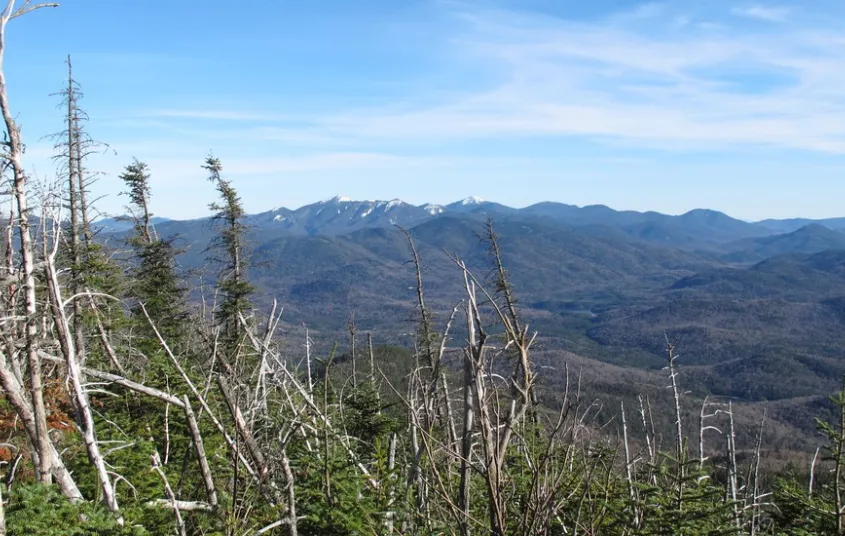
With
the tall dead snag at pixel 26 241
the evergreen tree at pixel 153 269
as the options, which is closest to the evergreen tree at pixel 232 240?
the evergreen tree at pixel 153 269

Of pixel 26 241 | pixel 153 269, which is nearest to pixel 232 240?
pixel 153 269

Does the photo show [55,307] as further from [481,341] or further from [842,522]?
[842,522]

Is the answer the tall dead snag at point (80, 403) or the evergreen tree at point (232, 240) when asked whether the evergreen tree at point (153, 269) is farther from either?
the tall dead snag at point (80, 403)

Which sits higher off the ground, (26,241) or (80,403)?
A: (26,241)

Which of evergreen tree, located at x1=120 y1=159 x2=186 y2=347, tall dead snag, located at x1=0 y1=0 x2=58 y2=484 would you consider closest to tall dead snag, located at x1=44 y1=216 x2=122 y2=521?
tall dead snag, located at x1=0 y1=0 x2=58 y2=484

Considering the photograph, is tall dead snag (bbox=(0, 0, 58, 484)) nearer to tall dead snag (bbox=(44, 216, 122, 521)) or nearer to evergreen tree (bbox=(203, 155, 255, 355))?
tall dead snag (bbox=(44, 216, 122, 521))

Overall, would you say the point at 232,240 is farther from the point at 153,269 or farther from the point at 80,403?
the point at 80,403

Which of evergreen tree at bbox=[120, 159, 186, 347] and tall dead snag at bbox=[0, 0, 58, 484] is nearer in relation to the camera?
tall dead snag at bbox=[0, 0, 58, 484]

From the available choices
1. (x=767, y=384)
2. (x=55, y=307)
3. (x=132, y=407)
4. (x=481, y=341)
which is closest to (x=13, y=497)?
(x=55, y=307)

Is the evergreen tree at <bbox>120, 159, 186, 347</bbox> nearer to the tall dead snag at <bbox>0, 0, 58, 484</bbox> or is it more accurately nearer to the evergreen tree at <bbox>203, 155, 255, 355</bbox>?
the evergreen tree at <bbox>203, 155, 255, 355</bbox>

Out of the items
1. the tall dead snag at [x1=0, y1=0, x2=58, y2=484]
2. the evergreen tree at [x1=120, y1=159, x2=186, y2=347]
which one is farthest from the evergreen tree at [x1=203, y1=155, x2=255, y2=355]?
the tall dead snag at [x1=0, y1=0, x2=58, y2=484]

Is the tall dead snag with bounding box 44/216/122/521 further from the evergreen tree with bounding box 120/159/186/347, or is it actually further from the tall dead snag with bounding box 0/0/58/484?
the evergreen tree with bounding box 120/159/186/347

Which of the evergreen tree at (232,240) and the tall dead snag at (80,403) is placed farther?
the evergreen tree at (232,240)

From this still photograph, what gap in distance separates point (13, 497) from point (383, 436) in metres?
5.47
